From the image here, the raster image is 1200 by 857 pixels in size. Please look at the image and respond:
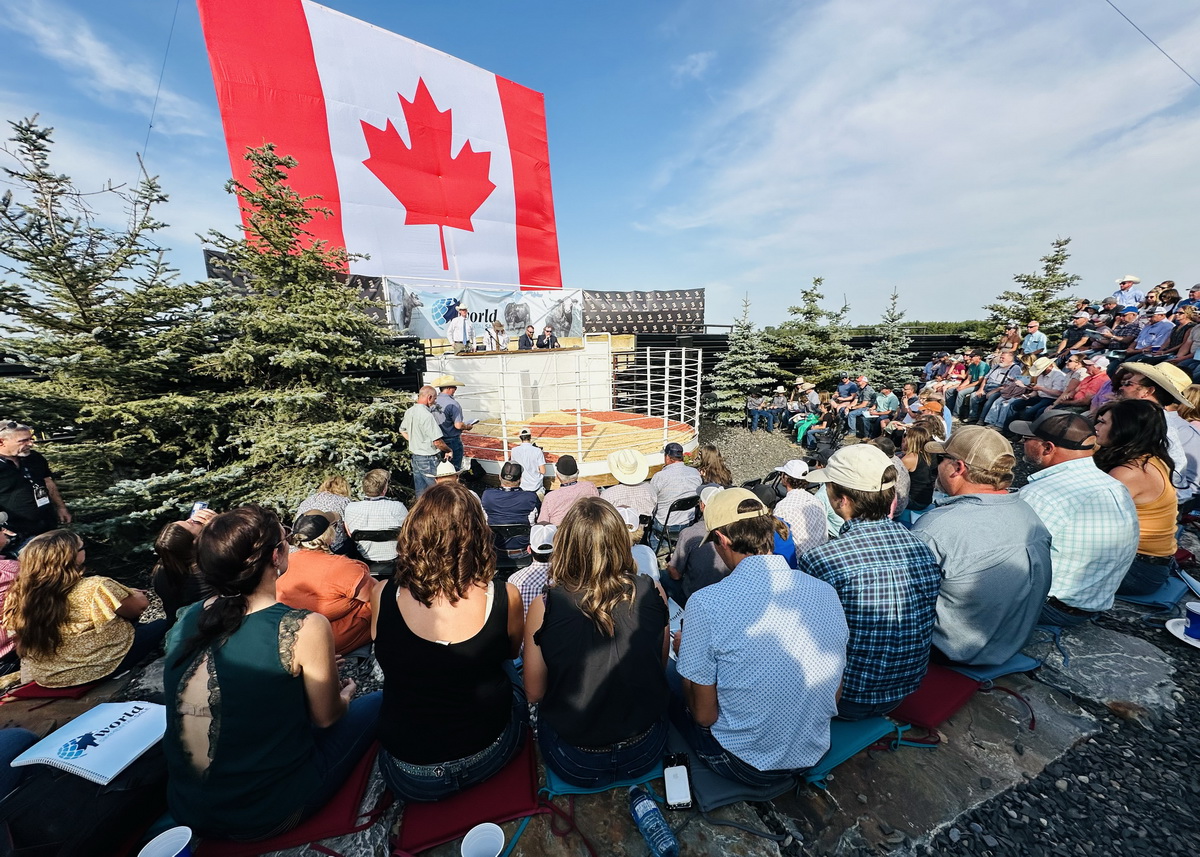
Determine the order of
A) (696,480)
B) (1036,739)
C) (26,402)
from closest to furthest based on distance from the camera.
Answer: (1036,739), (26,402), (696,480)

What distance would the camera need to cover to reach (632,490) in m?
4.48

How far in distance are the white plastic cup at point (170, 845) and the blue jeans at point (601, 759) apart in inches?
52.3

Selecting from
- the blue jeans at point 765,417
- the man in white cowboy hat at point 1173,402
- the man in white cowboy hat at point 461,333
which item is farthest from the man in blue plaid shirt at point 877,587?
the blue jeans at point 765,417

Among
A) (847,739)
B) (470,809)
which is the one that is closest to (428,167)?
(470,809)

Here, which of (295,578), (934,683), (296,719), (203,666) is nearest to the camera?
(203,666)

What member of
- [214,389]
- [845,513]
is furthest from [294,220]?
[845,513]

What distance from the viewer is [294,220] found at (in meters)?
5.96

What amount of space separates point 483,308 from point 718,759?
11998 mm

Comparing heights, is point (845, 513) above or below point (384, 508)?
above

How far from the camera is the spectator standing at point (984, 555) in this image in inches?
86.4

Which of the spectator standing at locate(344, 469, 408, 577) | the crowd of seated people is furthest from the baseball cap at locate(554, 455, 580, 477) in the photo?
the crowd of seated people

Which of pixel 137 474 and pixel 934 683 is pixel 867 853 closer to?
pixel 934 683

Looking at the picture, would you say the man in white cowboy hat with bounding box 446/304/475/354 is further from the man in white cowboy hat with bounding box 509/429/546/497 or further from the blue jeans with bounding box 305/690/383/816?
the blue jeans with bounding box 305/690/383/816

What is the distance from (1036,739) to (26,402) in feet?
26.7
